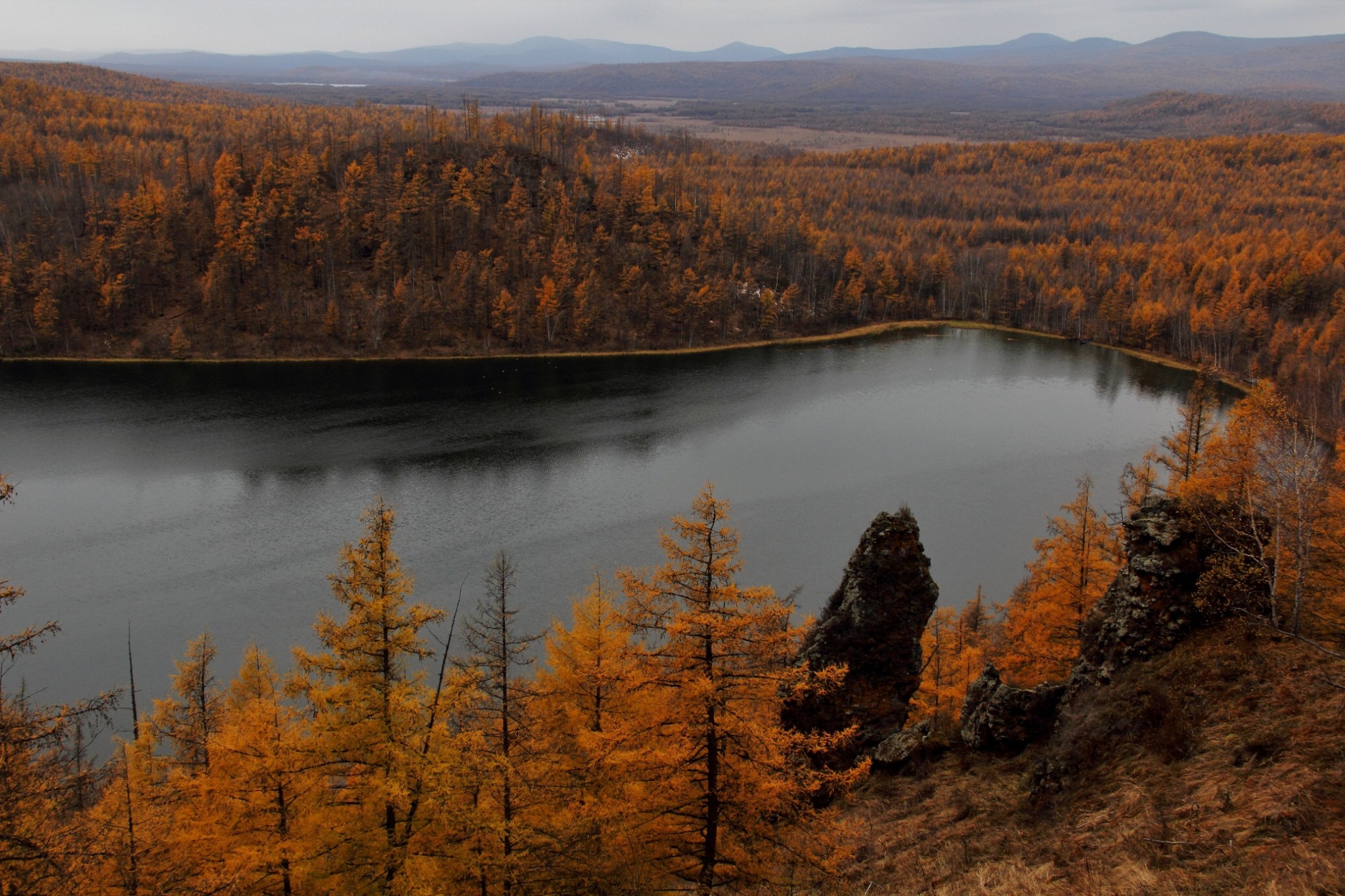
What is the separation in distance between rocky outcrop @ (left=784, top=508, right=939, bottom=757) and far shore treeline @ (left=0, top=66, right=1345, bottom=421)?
65.3 meters

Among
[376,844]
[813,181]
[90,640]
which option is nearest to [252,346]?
[90,640]

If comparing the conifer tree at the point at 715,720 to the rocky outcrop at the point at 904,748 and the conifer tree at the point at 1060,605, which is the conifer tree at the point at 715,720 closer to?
the rocky outcrop at the point at 904,748

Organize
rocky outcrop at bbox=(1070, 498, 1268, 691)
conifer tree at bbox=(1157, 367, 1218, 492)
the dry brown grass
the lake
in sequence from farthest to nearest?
1. the lake
2. conifer tree at bbox=(1157, 367, 1218, 492)
3. rocky outcrop at bbox=(1070, 498, 1268, 691)
4. the dry brown grass

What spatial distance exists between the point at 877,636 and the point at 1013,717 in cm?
323

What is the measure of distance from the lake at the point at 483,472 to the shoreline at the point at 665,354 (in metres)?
1.89

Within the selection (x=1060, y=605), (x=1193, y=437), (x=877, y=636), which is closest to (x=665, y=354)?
(x=1193, y=437)

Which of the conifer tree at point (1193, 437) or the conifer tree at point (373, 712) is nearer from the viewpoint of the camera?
the conifer tree at point (373, 712)

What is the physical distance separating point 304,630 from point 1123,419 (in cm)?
6914

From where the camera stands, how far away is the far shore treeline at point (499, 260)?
9275 cm

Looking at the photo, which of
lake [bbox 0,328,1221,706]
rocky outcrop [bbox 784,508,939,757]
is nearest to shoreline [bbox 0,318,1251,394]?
lake [bbox 0,328,1221,706]

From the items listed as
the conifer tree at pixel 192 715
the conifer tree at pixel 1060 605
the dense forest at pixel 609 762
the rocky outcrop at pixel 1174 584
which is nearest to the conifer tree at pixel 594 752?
the dense forest at pixel 609 762

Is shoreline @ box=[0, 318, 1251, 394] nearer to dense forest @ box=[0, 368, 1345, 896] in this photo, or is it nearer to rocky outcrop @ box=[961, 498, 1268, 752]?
dense forest @ box=[0, 368, 1345, 896]

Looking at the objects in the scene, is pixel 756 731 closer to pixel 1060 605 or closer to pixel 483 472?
pixel 1060 605

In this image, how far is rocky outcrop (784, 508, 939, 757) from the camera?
18.7m
